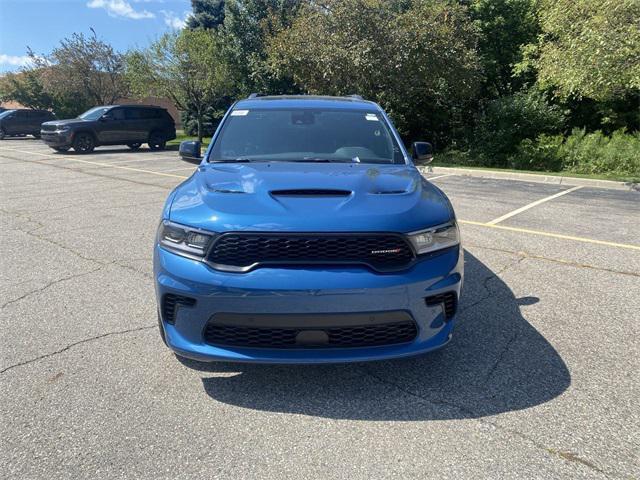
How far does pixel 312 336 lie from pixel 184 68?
938 inches

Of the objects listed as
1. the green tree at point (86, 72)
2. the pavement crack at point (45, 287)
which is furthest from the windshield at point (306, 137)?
the green tree at point (86, 72)

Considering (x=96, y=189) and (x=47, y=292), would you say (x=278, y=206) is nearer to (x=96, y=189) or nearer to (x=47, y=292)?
(x=47, y=292)

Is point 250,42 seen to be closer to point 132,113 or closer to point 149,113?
point 149,113

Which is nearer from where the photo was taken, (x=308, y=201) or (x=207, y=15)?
(x=308, y=201)

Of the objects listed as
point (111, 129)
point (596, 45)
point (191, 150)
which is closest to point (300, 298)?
point (191, 150)

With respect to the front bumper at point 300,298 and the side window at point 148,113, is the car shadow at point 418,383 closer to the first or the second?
the front bumper at point 300,298

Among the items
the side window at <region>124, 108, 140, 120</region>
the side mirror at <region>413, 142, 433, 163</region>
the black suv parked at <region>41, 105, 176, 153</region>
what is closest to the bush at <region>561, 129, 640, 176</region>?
the side mirror at <region>413, 142, 433, 163</region>

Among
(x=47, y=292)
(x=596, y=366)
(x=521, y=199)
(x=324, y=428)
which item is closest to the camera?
(x=324, y=428)

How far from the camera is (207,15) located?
112ft

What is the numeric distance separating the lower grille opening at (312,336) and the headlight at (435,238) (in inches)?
17.7

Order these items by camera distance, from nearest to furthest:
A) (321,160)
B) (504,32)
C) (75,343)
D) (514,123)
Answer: (75,343)
(321,160)
(514,123)
(504,32)

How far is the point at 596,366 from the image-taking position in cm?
317

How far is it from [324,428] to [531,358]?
1620mm

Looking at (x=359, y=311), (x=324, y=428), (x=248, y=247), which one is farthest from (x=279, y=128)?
(x=324, y=428)
